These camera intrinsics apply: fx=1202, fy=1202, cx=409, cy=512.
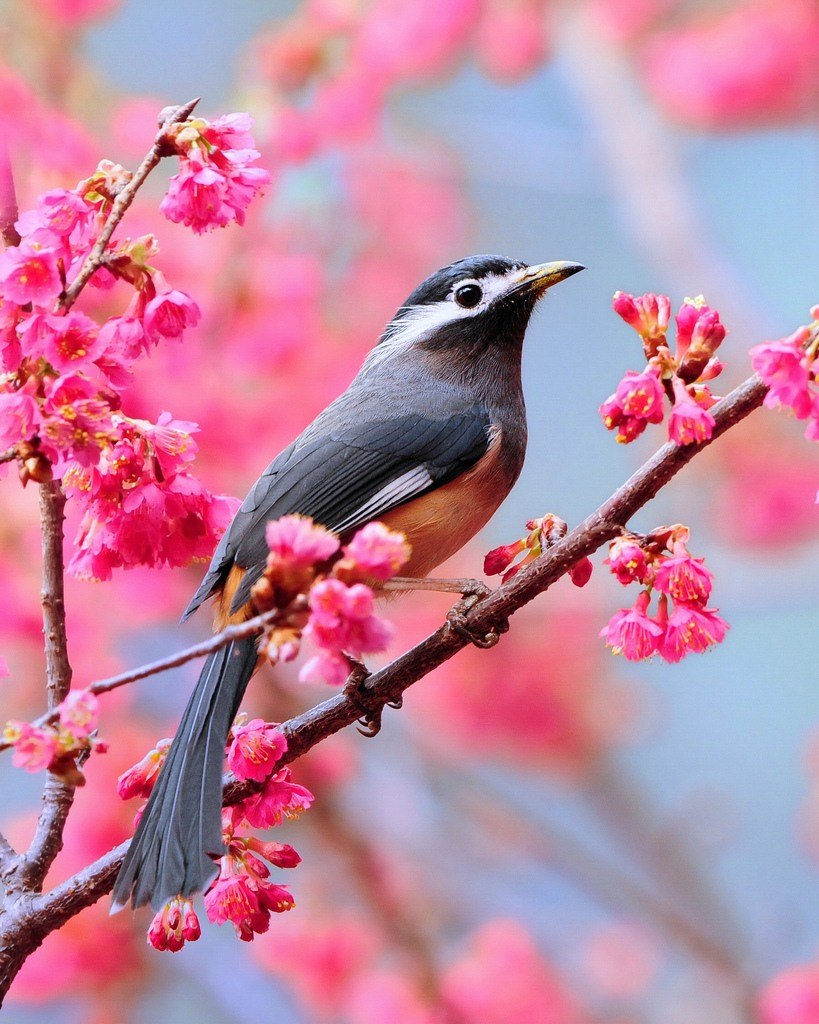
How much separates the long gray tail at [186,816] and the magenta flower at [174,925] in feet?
0.09

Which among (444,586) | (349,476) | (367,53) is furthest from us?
(367,53)

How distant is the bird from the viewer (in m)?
1.43

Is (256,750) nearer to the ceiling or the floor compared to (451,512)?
nearer to the floor

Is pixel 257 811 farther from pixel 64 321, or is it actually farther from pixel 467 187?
pixel 467 187

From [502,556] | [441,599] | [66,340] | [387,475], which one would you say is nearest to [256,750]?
[502,556]

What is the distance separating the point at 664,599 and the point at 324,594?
54cm

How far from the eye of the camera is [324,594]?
3.79 ft

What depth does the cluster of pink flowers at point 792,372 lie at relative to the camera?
1298 millimetres

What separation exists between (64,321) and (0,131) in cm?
39

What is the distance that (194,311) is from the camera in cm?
150

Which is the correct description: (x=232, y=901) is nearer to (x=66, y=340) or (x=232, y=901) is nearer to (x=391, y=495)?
(x=66, y=340)

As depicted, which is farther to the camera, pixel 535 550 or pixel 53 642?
pixel 535 550

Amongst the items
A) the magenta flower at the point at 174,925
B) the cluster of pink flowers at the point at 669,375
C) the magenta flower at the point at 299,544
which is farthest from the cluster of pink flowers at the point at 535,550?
the magenta flower at the point at 174,925

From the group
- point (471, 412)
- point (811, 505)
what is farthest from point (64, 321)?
point (811, 505)
